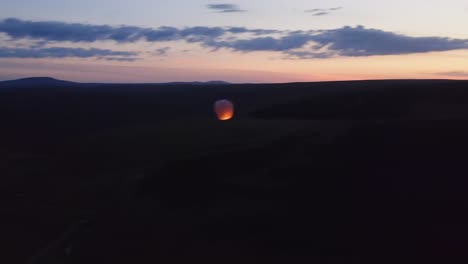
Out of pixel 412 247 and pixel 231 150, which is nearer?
pixel 412 247

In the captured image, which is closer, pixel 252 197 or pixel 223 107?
pixel 252 197

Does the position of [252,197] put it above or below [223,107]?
below

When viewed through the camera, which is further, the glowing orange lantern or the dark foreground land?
the glowing orange lantern

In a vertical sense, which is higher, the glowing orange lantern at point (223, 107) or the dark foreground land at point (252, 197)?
the glowing orange lantern at point (223, 107)

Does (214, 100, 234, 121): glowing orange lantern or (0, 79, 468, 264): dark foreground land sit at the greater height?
(214, 100, 234, 121): glowing orange lantern

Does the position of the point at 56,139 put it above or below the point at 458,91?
below

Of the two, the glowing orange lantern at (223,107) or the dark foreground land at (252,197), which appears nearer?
the dark foreground land at (252,197)

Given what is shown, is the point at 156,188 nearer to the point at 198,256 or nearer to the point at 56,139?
the point at 198,256

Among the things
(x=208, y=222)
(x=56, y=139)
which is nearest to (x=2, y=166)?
(x=56, y=139)
